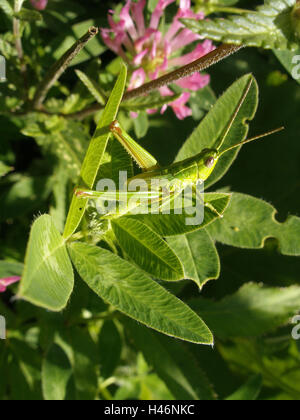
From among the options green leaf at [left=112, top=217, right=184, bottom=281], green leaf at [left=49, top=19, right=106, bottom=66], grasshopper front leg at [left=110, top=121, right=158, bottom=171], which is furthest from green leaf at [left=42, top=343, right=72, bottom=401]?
green leaf at [left=49, top=19, right=106, bottom=66]

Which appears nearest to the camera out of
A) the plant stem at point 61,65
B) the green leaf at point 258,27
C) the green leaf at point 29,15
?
the green leaf at point 258,27

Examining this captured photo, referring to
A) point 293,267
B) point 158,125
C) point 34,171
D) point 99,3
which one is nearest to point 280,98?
point 158,125

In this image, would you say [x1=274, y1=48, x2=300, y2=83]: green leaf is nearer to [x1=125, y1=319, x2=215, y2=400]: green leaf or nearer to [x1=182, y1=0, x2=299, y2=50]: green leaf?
[x1=182, y1=0, x2=299, y2=50]: green leaf

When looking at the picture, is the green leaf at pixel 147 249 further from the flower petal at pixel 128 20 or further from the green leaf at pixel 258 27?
the flower petal at pixel 128 20

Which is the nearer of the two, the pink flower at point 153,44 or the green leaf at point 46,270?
the green leaf at point 46,270

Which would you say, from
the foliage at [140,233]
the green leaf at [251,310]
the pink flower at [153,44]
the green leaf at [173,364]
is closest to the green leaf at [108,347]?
the foliage at [140,233]

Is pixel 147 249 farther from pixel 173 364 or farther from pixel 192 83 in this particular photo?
pixel 192 83
